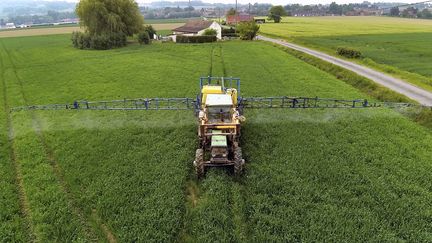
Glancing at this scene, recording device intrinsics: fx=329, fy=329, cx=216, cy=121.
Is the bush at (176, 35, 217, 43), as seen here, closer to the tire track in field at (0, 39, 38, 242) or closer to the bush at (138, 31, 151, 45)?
the bush at (138, 31, 151, 45)

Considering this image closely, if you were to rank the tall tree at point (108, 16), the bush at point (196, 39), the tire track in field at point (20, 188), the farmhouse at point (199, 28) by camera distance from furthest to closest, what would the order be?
1. the farmhouse at point (199, 28)
2. the bush at point (196, 39)
3. the tall tree at point (108, 16)
4. the tire track in field at point (20, 188)

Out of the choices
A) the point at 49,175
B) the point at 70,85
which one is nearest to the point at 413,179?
the point at 49,175

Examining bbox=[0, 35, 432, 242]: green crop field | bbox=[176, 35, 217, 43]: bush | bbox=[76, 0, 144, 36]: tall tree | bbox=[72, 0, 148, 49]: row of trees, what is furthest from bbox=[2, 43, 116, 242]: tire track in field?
bbox=[176, 35, 217, 43]: bush

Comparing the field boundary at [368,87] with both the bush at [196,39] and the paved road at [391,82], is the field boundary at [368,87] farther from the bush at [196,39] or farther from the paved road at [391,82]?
the bush at [196,39]

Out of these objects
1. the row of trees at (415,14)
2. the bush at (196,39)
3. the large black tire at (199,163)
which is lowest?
the large black tire at (199,163)

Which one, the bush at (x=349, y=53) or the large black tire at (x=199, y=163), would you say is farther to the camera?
the bush at (x=349, y=53)

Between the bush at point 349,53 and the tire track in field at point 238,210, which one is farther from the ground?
the bush at point 349,53

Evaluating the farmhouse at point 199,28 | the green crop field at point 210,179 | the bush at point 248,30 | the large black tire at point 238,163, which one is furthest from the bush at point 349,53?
the large black tire at point 238,163

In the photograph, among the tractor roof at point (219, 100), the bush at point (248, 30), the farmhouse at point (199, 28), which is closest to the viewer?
the tractor roof at point (219, 100)
